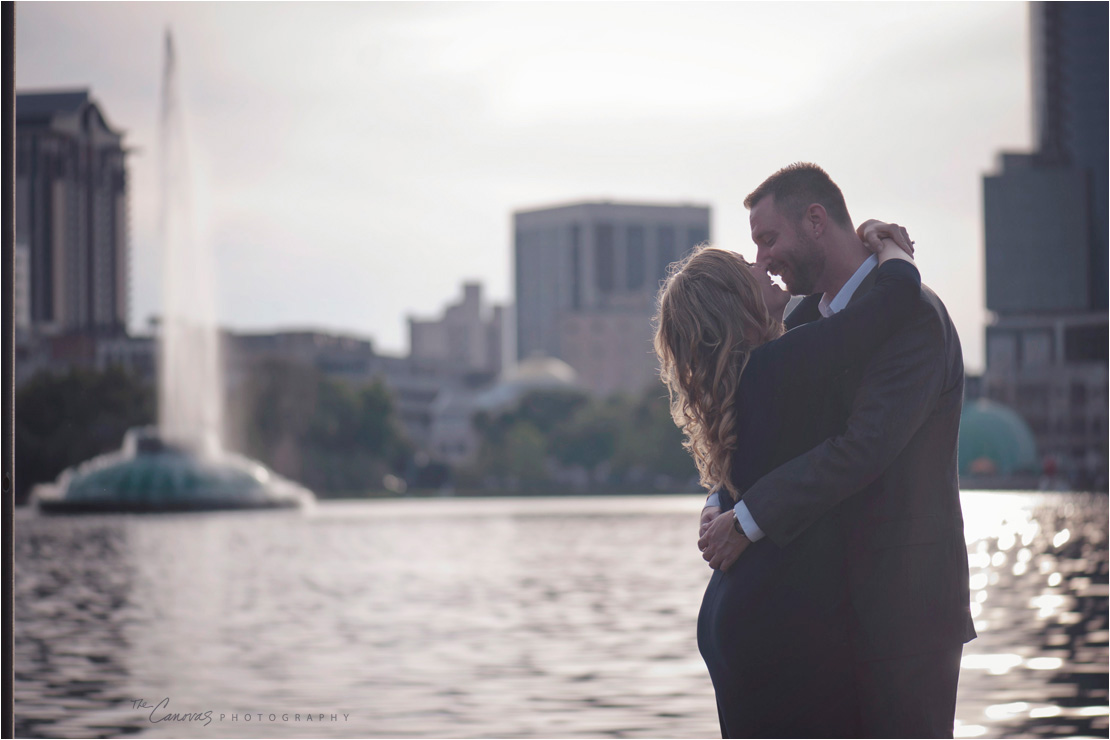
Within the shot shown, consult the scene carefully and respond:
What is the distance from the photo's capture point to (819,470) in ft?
11.5

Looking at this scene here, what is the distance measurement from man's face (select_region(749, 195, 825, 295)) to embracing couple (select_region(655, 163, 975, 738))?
143 millimetres

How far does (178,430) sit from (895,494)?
6185cm

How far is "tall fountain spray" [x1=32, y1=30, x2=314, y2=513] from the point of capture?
185 ft

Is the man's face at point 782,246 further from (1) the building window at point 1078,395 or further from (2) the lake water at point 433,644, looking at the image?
(1) the building window at point 1078,395

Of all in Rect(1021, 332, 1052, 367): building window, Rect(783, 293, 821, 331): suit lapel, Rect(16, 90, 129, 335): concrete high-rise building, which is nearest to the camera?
Rect(783, 293, 821, 331): suit lapel

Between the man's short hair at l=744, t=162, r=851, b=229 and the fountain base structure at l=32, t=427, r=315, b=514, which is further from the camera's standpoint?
the fountain base structure at l=32, t=427, r=315, b=514

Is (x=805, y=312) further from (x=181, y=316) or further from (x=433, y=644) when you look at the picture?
(x=181, y=316)

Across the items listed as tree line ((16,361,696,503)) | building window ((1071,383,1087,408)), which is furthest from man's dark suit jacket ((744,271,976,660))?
building window ((1071,383,1087,408))

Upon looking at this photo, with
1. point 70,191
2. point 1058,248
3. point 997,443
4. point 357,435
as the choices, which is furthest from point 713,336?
point 1058,248

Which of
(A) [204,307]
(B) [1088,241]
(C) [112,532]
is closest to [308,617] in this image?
(C) [112,532]

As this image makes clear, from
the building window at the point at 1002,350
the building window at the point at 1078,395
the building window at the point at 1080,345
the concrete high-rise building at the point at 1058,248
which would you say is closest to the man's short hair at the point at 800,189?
the concrete high-rise building at the point at 1058,248

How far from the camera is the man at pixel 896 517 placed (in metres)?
3.52

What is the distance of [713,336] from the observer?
3.70 m

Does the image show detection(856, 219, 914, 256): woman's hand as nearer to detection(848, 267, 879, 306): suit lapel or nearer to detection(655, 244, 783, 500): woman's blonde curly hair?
detection(848, 267, 879, 306): suit lapel
